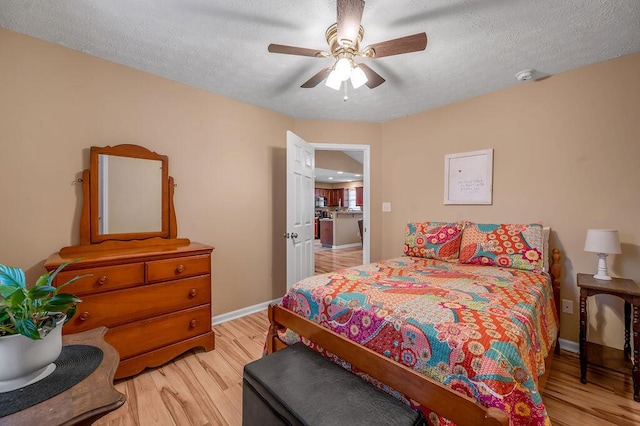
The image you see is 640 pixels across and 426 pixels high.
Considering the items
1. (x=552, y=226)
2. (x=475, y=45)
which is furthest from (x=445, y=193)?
(x=475, y=45)

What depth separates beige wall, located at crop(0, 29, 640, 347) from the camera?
6.27 ft

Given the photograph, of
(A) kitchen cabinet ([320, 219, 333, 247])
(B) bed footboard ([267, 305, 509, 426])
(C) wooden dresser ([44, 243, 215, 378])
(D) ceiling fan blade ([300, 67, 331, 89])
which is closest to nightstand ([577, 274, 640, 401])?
(B) bed footboard ([267, 305, 509, 426])

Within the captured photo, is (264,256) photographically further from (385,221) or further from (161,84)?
(161,84)

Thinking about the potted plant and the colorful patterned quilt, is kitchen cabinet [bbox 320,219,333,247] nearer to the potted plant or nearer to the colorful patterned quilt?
the colorful patterned quilt

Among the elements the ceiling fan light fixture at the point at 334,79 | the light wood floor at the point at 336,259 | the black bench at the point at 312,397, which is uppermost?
the ceiling fan light fixture at the point at 334,79

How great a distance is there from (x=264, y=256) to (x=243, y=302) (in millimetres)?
567

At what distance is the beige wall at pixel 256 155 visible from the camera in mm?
1911

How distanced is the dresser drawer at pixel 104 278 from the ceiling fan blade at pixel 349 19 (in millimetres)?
2002

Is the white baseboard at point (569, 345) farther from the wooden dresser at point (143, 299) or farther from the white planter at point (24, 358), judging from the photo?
the white planter at point (24, 358)

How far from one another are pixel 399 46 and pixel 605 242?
1.99 meters

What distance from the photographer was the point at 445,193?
3.05 metres

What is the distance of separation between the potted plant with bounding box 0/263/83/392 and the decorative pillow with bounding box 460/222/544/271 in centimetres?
256

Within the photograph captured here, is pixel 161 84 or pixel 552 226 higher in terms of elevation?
Result: pixel 161 84

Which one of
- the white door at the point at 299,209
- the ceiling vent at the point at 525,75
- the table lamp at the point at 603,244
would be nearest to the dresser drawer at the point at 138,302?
the white door at the point at 299,209
